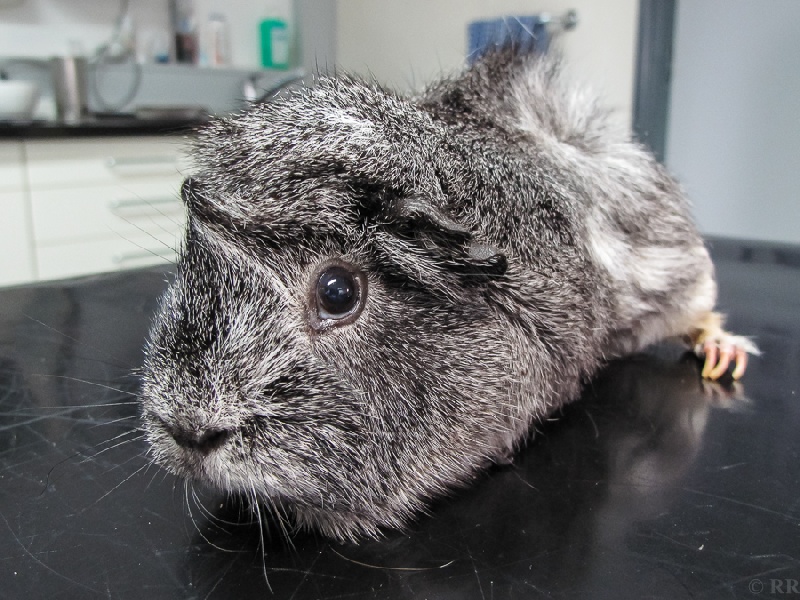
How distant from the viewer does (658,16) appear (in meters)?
4.09

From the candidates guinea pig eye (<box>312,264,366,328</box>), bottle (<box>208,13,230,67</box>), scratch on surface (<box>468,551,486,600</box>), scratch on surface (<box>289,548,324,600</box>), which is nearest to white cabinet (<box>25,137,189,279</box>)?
bottle (<box>208,13,230,67</box>)

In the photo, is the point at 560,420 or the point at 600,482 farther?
the point at 560,420

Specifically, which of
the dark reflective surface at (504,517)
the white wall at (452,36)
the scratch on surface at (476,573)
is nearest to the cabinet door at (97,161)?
the white wall at (452,36)

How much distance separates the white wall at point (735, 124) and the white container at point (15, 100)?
4.50 meters

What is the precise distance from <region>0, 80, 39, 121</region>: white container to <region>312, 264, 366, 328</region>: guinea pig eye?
3982 mm

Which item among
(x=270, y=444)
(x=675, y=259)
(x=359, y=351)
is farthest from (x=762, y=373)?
(x=270, y=444)

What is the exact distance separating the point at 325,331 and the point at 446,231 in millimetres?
258

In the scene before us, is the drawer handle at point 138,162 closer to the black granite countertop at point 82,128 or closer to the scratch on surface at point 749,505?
the black granite countertop at point 82,128

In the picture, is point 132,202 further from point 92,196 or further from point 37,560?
point 37,560

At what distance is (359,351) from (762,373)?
1358mm

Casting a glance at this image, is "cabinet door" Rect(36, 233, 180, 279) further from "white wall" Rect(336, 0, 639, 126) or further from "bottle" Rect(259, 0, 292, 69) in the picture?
"bottle" Rect(259, 0, 292, 69)

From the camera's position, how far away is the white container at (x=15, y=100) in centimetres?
407

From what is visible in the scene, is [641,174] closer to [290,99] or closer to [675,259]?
[675,259]

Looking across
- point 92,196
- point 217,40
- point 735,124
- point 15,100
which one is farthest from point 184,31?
point 735,124
